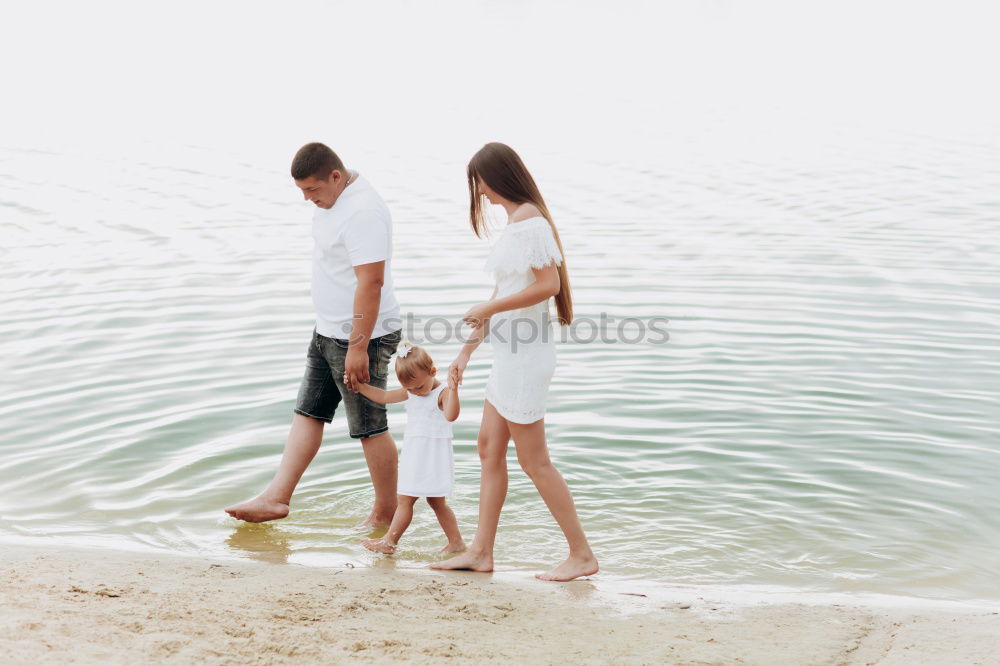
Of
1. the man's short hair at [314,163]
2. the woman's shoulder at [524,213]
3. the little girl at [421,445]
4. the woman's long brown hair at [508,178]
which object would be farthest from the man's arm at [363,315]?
the woman's shoulder at [524,213]

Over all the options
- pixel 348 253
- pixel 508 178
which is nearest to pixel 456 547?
pixel 348 253

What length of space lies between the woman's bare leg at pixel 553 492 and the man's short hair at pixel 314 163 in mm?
1421

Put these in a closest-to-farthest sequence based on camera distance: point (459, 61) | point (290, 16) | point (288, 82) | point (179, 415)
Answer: point (179, 415)
point (288, 82)
point (459, 61)
point (290, 16)

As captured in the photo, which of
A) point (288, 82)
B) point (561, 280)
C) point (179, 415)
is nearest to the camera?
point (561, 280)

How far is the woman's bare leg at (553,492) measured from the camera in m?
4.92

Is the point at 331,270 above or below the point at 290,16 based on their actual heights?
below

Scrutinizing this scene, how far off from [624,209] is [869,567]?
32.8 feet

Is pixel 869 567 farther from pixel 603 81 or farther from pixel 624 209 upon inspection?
pixel 603 81

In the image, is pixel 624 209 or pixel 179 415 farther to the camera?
pixel 624 209

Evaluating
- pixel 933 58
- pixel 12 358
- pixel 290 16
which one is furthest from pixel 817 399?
pixel 290 16

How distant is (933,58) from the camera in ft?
109

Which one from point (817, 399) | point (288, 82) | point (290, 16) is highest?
point (290, 16)

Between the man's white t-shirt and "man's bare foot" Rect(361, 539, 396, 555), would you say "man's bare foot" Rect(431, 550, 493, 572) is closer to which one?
"man's bare foot" Rect(361, 539, 396, 555)

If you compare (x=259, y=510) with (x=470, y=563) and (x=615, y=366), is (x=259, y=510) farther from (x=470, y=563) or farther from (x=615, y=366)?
(x=615, y=366)
